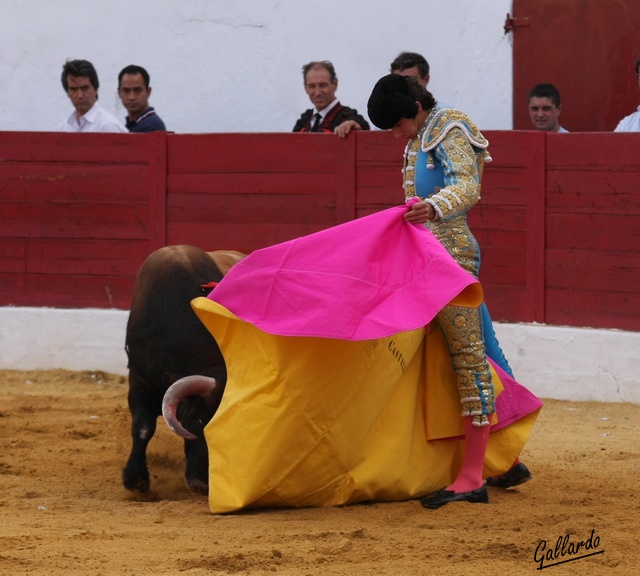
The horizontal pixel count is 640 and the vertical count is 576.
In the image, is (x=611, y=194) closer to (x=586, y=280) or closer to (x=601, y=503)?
(x=586, y=280)

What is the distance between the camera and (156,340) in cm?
420

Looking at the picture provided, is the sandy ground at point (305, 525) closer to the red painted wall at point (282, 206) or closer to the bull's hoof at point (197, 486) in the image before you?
the bull's hoof at point (197, 486)

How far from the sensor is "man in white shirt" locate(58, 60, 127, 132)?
21.9 feet

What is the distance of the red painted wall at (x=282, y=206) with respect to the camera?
584 centimetres

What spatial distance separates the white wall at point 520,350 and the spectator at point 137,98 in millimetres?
1022

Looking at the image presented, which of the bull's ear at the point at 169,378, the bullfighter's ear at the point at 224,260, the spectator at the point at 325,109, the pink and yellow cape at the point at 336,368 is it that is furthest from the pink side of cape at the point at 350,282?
the spectator at the point at 325,109

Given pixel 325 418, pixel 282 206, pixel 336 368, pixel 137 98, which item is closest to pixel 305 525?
pixel 325 418

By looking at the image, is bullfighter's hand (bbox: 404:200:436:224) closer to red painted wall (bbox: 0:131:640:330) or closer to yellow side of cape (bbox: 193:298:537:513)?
yellow side of cape (bbox: 193:298:537:513)

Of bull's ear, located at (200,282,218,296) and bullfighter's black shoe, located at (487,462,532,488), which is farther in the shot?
bull's ear, located at (200,282,218,296)

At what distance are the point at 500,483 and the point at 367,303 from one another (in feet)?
3.03

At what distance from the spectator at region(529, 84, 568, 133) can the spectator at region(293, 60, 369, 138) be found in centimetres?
85

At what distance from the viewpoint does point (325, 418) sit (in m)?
3.57

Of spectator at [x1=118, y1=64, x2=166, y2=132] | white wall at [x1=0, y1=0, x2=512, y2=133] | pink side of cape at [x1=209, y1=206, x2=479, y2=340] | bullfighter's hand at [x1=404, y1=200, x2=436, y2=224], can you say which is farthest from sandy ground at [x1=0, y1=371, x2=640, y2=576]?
white wall at [x1=0, y1=0, x2=512, y2=133]

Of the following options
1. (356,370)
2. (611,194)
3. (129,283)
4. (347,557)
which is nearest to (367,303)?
(356,370)
